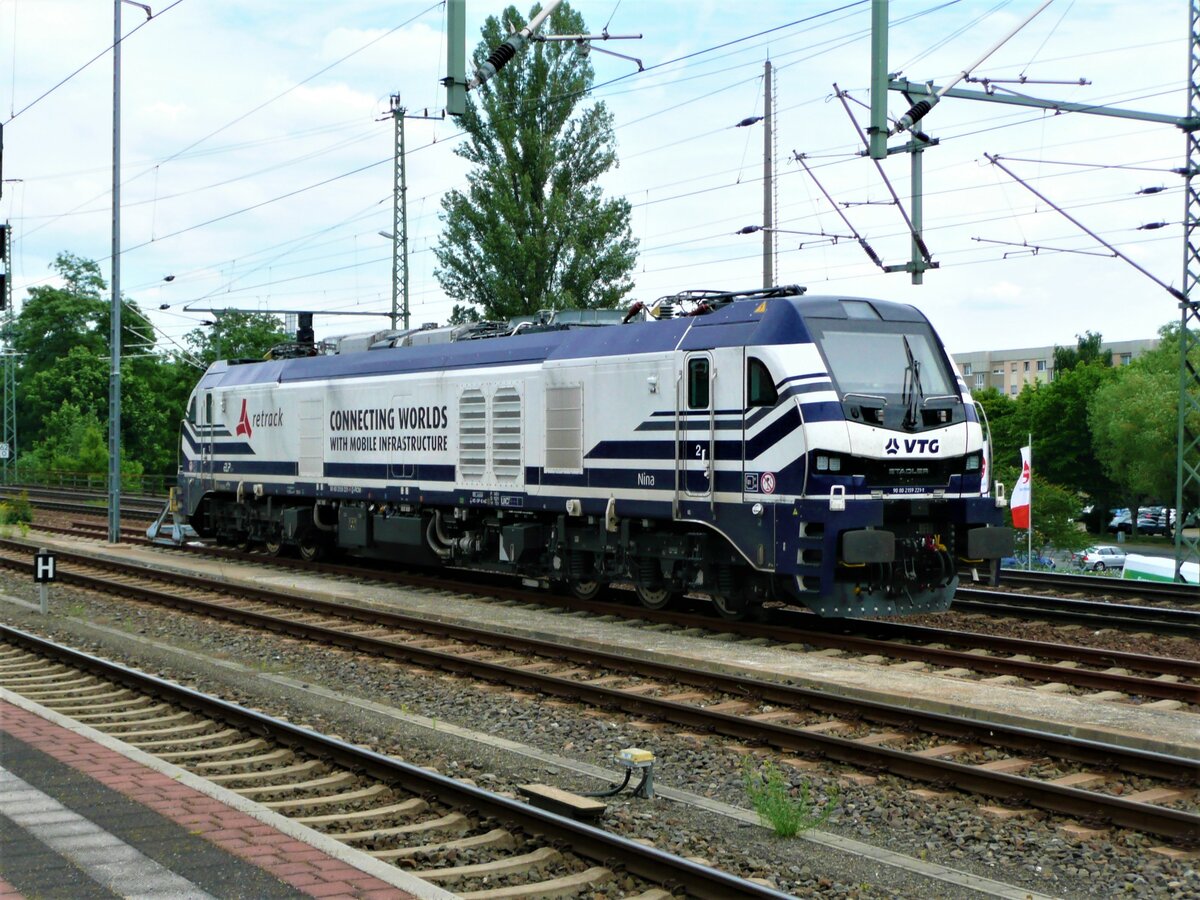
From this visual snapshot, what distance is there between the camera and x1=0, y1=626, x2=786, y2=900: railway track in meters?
6.79

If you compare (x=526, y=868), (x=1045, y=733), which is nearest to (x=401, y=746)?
(x=526, y=868)

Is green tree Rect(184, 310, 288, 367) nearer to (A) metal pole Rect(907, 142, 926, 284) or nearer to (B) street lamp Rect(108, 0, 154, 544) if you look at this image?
(B) street lamp Rect(108, 0, 154, 544)

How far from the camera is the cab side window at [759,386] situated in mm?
14297

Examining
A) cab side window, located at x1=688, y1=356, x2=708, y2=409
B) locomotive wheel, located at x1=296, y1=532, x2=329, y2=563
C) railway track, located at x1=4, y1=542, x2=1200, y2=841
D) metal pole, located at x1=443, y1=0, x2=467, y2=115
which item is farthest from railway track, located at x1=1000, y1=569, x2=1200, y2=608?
locomotive wheel, located at x1=296, y1=532, x2=329, y2=563

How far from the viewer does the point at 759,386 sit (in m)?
14.5

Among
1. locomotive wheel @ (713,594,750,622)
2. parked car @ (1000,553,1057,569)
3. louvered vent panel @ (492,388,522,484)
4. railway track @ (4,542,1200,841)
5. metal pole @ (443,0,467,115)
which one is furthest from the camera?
parked car @ (1000,553,1057,569)

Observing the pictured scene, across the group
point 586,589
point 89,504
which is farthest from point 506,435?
point 89,504

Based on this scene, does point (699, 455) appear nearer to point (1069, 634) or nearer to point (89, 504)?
point (1069, 634)

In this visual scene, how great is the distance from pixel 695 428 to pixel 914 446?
101 inches

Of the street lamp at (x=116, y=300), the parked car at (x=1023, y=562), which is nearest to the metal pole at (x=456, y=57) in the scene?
the street lamp at (x=116, y=300)

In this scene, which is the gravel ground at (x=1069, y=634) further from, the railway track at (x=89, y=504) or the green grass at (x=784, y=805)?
the railway track at (x=89, y=504)

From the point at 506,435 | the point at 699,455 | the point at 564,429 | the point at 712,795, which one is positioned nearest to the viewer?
the point at 712,795

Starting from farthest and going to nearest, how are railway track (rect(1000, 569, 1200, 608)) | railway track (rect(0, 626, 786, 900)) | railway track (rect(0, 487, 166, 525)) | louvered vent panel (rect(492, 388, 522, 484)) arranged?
1. railway track (rect(0, 487, 166, 525))
2. louvered vent panel (rect(492, 388, 522, 484))
3. railway track (rect(1000, 569, 1200, 608))
4. railway track (rect(0, 626, 786, 900))

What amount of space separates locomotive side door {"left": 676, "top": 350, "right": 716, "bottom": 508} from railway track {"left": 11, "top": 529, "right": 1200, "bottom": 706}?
1695 mm
